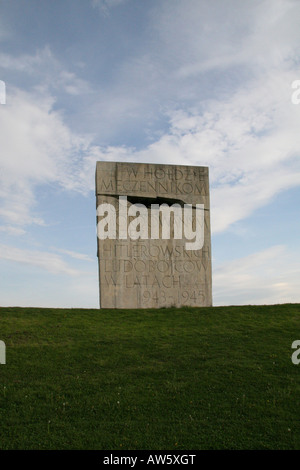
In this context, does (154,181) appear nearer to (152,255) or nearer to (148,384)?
(152,255)

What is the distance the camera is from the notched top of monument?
23.7m

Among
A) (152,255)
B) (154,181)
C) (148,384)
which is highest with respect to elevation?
(154,181)

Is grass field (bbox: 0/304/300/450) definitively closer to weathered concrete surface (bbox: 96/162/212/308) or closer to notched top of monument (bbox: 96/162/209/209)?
weathered concrete surface (bbox: 96/162/212/308)

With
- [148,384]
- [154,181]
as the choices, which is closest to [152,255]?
[154,181]

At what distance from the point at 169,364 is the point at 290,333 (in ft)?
21.8

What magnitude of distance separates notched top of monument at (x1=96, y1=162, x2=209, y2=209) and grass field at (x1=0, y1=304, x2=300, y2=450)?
7625mm

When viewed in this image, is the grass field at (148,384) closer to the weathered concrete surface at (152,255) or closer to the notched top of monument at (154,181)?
the weathered concrete surface at (152,255)

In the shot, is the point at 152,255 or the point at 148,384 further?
the point at 152,255

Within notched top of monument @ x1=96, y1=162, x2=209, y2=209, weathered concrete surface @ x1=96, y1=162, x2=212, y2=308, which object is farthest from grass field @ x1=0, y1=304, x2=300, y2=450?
notched top of monument @ x1=96, y1=162, x2=209, y2=209

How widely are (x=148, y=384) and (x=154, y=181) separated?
14273 mm

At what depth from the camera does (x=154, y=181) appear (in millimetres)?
24172

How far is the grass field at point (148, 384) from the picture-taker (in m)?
9.12

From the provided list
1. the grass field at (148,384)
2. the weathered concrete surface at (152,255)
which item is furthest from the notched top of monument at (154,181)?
the grass field at (148,384)
